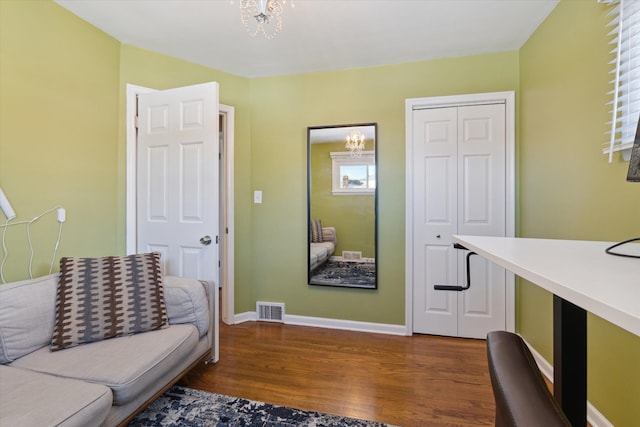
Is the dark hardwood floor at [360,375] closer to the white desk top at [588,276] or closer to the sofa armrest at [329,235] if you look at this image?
the sofa armrest at [329,235]

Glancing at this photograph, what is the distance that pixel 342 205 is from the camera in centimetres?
276

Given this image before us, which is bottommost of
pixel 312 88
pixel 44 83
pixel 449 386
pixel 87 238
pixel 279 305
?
pixel 449 386

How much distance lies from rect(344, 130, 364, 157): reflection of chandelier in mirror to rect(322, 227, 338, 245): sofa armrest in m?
0.77

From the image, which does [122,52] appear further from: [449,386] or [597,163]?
[449,386]

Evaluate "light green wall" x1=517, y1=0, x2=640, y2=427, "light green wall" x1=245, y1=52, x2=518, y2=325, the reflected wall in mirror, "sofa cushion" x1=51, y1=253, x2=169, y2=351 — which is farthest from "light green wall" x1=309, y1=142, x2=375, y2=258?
"sofa cushion" x1=51, y1=253, x2=169, y2=351

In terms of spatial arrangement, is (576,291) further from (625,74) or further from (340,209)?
(340,209)

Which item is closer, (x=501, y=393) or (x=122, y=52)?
(x=501, y=393)

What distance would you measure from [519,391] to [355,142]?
2463 mm

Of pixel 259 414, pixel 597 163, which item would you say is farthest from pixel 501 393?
pixel 597 163

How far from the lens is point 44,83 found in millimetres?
1821

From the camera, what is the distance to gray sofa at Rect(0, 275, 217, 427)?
1028 mm

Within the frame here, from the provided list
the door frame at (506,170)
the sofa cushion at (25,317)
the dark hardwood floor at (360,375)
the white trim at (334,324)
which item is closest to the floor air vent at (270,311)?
the white trim at (334,324)

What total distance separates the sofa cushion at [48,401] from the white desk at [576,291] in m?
1.50

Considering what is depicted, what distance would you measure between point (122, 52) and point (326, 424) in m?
3.10
